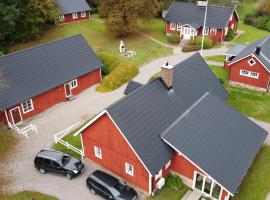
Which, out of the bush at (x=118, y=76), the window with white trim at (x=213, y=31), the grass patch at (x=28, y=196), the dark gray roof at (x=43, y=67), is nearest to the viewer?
the grass patch at (x=28, y=196)

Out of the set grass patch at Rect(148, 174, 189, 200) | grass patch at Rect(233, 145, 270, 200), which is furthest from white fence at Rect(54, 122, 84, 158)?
grass patch at Rect(233, 145, 270, 200)

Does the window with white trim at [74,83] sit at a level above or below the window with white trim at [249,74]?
below

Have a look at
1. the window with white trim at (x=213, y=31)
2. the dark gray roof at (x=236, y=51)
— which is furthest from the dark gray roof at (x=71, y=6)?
the dark gray roof at (x=236, y=51)

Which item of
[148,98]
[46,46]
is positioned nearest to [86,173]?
[148,98]

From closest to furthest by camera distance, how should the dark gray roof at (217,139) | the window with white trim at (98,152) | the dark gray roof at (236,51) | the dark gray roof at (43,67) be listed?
the dark gray roof at (217,139) → the window with white trim at (98,152) → the dark gray roof at (43,67) → the dark gray roof at (236,51)

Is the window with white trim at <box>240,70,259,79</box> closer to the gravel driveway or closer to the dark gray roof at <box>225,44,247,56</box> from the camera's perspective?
the dark gray roof at <box>225,44,247,56</box>

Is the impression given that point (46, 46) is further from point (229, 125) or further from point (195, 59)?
point (229, 125)

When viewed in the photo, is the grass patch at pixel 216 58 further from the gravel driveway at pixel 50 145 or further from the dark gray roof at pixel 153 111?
the dark gray roof at pixel 153 111
